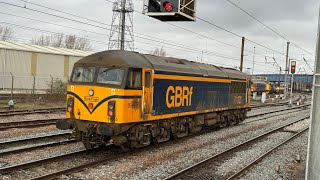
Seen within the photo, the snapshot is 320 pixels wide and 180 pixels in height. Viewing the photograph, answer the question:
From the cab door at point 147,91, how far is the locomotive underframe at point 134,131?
0.51 m

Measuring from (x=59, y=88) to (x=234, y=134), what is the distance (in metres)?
17.5

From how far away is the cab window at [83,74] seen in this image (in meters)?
11.2

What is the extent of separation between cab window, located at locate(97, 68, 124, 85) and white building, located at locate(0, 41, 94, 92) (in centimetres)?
2060

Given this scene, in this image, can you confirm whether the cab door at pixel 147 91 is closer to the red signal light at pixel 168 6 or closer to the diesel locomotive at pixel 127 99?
the diesel locomotive at pixel 127 99

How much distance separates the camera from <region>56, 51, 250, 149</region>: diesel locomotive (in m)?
10.7

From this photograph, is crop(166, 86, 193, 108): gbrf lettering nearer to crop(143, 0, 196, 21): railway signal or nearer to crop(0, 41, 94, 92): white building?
crop(143, 0, 196, 21): railway signal

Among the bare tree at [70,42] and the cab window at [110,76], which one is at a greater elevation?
the bare tree at [70,42]

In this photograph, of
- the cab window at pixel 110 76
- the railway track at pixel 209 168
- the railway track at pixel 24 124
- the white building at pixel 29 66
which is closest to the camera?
the railway track at pixel 209 168

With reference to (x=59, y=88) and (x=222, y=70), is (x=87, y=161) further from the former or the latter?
(x=59, y=88)

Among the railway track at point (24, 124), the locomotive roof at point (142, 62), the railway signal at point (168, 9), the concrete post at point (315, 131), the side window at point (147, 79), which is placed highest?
the railway signal at point (168, 9)

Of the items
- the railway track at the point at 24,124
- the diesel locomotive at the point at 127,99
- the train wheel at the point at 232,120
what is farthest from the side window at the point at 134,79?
the train wheel at the point at 232,120

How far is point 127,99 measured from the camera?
1073 cm

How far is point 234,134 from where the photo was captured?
17.7 meters

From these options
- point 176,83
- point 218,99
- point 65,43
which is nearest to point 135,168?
point 176,83
